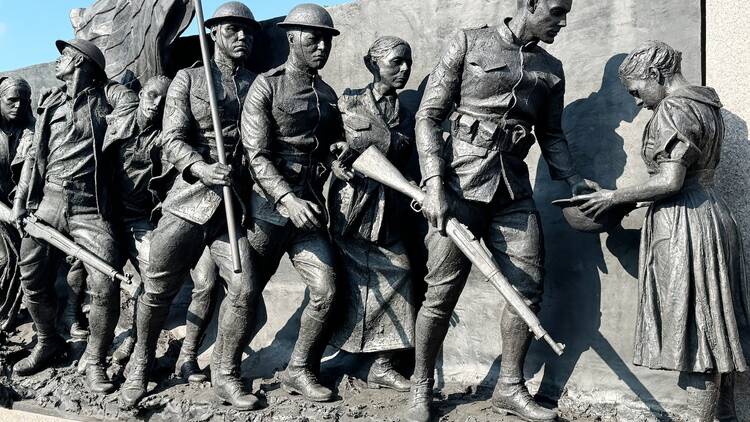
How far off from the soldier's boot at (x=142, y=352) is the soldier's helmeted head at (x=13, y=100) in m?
2.83

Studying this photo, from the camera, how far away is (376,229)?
5543 mm

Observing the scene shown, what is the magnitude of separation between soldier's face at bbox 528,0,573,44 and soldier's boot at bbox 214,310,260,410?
8.31 ft

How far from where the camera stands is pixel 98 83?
656cm

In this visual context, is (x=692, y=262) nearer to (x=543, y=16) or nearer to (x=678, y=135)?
(x=678, y=135)

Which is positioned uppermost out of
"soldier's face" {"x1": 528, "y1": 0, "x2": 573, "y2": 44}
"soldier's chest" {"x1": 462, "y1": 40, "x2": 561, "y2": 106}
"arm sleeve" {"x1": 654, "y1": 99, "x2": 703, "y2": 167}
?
"soldier's face" {"x1": 528, "y1": 0, "x2": 573, "y2": 44}

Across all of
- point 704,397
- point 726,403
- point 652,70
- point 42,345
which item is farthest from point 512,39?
point 42,345

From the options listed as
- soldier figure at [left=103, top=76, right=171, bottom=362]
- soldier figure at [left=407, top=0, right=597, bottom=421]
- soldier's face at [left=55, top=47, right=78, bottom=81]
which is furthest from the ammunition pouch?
soldier's face at [left=55, top=47, right=78, bottom=81]

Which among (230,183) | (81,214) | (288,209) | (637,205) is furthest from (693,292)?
(81,214)

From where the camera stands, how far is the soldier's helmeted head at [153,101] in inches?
243

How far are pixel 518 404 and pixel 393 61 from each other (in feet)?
7.55

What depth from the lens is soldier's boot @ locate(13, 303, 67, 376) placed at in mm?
6668

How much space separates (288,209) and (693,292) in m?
2.34

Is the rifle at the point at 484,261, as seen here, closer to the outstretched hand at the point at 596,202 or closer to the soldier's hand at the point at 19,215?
the outstretched hand at the point at 596,202

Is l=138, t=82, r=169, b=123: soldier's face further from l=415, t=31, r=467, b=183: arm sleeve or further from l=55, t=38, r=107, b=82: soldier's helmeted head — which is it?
l=415, t=31, r=467, b=183: arm sleeve
